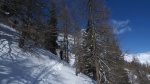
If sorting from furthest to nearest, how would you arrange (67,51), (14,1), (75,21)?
1. (67,51)
2. (75,21)
3. (14,1)

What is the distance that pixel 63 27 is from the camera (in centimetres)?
2670

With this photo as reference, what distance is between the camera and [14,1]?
1288 cm

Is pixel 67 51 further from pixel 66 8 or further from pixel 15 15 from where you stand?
pixel 15 15

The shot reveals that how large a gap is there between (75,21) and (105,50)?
20.5ft

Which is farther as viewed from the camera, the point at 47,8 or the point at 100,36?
the point at 100,36

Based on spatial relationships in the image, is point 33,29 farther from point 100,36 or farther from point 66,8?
point 66,8

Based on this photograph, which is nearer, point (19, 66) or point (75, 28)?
point (19, 66)

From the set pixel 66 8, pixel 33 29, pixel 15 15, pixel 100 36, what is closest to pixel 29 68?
pixel 33 29

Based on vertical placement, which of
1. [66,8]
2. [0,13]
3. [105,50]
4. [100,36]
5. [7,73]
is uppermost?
[66,8]

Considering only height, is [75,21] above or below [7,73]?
above

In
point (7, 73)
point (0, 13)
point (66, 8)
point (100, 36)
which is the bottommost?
point (7, 73)

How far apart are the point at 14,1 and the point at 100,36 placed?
8101 millimetres

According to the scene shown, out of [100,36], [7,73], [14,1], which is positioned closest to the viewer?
[7,73]

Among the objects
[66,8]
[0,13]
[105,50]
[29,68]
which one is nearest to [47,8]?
[0,13]
